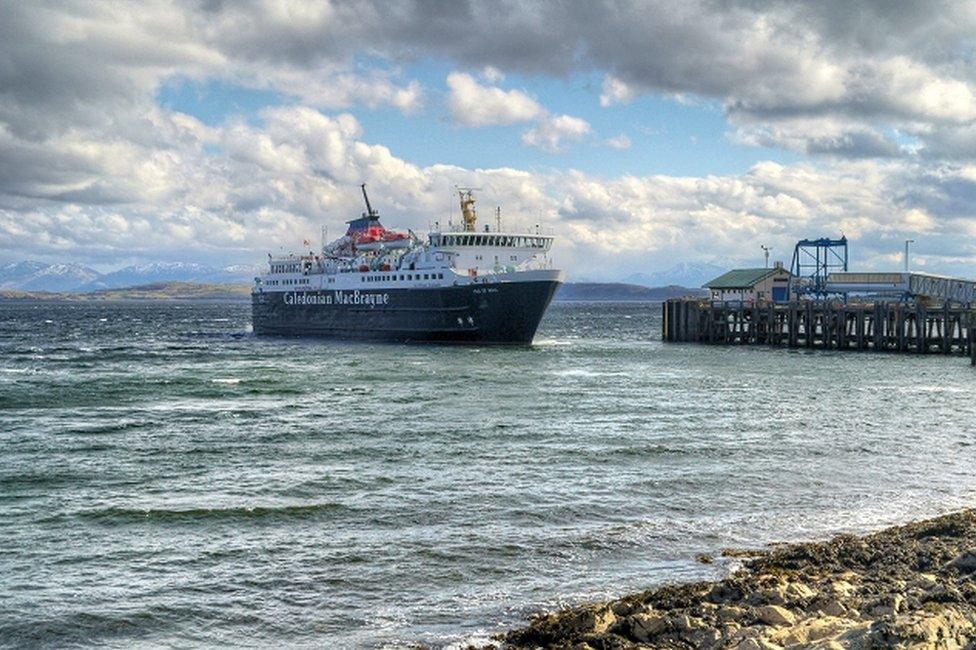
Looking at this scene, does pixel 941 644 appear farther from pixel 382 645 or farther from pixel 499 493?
pixel 499 493

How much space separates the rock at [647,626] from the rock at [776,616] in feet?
3.46

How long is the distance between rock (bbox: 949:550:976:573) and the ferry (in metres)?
49.7

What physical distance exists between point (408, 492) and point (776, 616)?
10856 mm

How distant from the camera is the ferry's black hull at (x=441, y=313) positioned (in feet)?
207

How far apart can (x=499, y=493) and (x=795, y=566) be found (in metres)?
7.47

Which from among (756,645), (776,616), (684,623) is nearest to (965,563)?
(776,616)

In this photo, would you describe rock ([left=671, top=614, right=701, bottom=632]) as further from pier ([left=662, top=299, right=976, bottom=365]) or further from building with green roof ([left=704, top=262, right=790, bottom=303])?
building with green roof ([left=704, top=262, right=790, bottom=303])

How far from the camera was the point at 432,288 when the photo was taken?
65.8m

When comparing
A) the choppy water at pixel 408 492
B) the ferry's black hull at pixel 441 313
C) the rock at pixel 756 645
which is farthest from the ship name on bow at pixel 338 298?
the rock at pixel 756 645

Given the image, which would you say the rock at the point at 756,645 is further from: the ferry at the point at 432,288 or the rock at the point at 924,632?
the ferry at the point at 432,288

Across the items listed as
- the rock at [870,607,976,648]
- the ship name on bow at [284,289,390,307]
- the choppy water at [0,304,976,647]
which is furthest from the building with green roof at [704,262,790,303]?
the rock at [870,607,976,648]

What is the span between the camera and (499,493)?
784 inches

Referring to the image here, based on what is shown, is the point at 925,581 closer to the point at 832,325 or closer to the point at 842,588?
the point at 842,588

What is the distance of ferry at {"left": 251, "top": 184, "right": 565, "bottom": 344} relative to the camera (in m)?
63.3
